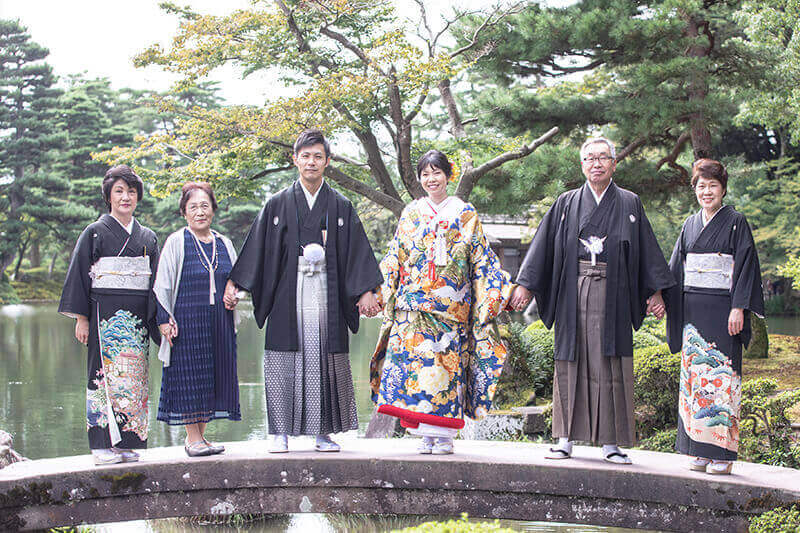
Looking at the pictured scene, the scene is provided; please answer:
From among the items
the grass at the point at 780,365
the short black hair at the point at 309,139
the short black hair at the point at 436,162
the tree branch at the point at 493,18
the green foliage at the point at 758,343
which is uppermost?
the tree branch at the point at 493,18

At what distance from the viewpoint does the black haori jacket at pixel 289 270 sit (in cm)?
452

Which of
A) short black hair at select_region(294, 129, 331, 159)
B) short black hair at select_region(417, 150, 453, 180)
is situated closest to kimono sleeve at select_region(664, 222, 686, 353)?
short black hair at select_region(417, 150, 453, 180)

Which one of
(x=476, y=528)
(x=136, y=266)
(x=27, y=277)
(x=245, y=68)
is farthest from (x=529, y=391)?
(x=27, y=277)

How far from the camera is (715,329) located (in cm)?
425

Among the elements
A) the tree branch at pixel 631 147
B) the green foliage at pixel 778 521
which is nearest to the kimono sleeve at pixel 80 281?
the green foliage at pixel 778 521

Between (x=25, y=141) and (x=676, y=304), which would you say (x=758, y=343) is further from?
(x=25, y=141)

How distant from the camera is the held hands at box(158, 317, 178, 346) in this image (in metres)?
4.36

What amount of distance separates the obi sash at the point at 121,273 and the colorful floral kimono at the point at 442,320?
57.6 inches

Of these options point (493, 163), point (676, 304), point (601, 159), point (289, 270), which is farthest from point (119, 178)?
point (493, 163)

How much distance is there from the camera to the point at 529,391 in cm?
784

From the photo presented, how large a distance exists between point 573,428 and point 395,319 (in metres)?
1.24

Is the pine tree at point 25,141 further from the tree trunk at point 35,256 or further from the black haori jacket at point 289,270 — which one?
the black haori jacket at point 289,270

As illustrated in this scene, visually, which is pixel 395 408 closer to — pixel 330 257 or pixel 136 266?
pixel 330 257

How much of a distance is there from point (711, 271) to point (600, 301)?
657mm
